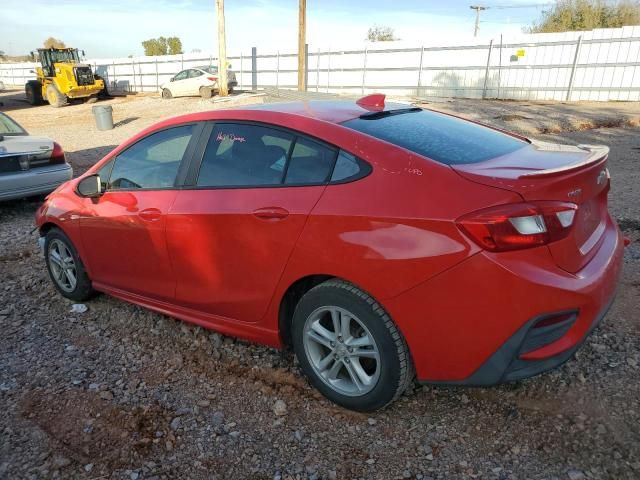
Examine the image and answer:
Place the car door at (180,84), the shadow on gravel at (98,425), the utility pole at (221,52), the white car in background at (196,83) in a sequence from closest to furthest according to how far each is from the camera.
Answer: the shadow on gravel at (98,425)
the utility pole at (221,52)
the white car in background at (196,83)
the car door at (180,84)

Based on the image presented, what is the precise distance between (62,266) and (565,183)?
12.4 feet

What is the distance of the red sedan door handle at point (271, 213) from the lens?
261 centimetres

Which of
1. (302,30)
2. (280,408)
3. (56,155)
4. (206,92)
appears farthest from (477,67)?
(280,408)

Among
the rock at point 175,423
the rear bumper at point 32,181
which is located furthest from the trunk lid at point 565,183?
the rear bumper at point 32,181

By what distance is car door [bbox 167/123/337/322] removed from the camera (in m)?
2.62

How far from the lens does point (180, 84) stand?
25.9 metres

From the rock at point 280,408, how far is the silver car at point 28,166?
17.6ft

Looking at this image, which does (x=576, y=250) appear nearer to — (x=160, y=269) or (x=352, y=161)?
(x=352, y=161)

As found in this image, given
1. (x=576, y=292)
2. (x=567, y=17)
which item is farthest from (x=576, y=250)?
(x=567, y=17)

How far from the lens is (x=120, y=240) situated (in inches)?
138

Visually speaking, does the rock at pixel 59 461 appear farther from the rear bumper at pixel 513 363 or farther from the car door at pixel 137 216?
the rear bumper at pixel 513 363

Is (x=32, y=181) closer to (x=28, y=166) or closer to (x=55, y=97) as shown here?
(x=28, y=166)

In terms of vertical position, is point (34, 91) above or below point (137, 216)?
below

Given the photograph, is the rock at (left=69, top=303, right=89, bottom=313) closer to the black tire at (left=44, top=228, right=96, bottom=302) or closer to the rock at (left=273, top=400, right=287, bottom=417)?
the black tire at (left=44, top=228, right=96, bottom=302)
